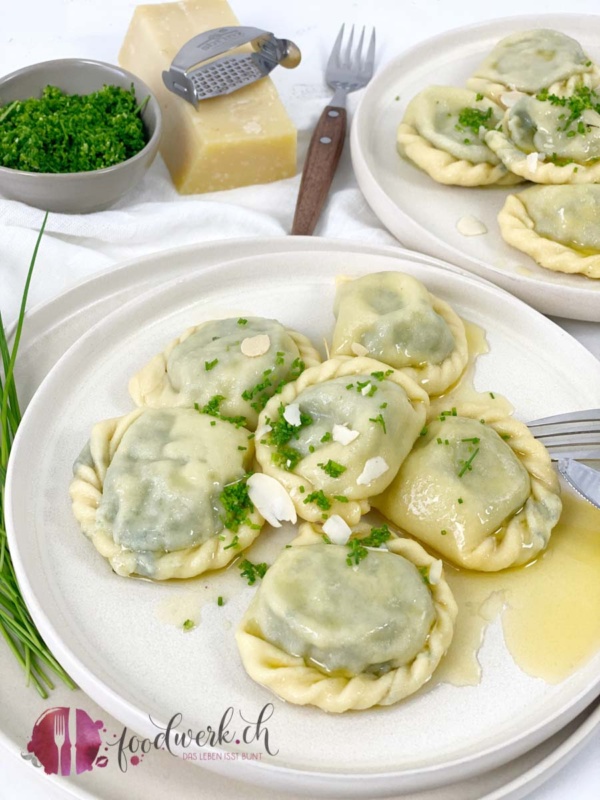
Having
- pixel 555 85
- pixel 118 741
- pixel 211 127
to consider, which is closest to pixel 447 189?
Result: pixel 555 85

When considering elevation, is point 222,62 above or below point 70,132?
above

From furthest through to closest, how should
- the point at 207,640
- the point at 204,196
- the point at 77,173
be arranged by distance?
1. the point at 204,196
2. the point at 77,173
3. the point at 207,640

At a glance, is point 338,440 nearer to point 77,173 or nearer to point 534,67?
point 77,173

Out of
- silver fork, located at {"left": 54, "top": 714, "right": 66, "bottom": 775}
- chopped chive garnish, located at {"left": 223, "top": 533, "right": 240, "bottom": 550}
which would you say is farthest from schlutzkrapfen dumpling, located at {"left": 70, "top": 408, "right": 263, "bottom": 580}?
silver fork, located at {"left": 54, "top": 714, "right": 66, "bottom": 775}

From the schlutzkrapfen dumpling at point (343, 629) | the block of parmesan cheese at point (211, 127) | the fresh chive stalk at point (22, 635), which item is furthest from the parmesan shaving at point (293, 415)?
the block of parmesan cheese at point (211, 127)

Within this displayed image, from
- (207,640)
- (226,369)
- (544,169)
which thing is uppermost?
(544,169)

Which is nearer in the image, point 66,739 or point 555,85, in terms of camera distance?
point 66,739

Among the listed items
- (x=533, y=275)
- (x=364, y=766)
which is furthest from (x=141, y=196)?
(x=364, y=766)

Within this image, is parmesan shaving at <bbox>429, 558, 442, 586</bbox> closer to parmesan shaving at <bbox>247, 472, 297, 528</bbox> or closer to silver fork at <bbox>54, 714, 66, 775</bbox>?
parmesan shaving at <bbox>247, 472, 297, 528</bbox>
